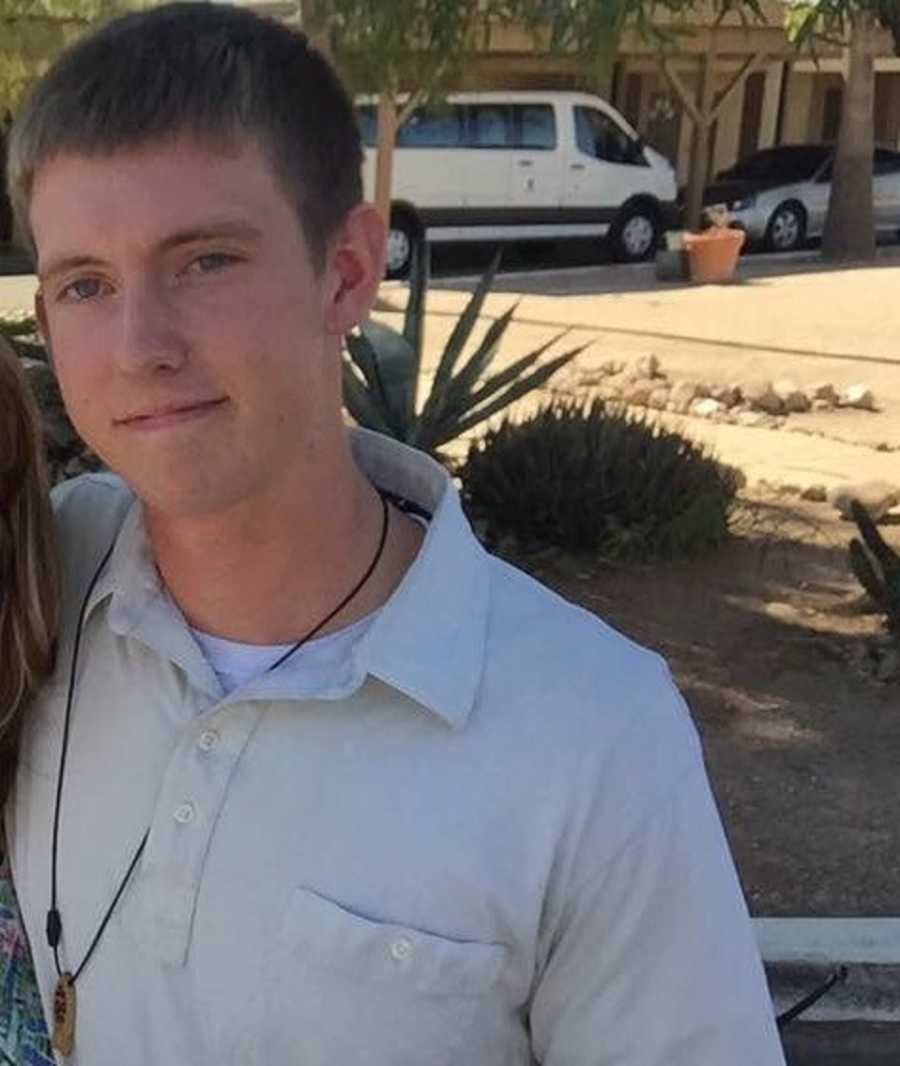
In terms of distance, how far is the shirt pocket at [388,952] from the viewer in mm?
1398

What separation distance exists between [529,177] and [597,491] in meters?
14.9

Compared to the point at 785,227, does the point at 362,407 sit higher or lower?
higher

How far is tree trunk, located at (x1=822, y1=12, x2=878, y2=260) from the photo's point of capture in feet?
73.3

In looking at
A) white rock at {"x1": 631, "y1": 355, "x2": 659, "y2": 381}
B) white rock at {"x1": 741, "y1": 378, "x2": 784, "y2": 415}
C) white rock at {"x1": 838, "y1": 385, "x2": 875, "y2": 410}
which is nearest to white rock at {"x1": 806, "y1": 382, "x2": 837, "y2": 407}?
white rock at {"x1": 838, "y1": 385, "x2": 875, "y2": 410}

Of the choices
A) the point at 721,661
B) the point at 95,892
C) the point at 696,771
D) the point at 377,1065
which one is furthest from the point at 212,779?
the point at 721,661

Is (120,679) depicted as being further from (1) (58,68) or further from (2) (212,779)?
(1) (58,68)

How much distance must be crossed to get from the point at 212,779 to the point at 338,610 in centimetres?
18

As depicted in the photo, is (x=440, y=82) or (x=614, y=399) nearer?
(x=440, y=82)

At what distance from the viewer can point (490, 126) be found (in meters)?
21.3

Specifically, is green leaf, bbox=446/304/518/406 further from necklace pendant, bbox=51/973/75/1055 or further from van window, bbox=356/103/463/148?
van window, bbox=356/103/463/148

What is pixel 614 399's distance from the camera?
37.3 ft

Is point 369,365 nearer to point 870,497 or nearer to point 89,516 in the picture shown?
point 870,497

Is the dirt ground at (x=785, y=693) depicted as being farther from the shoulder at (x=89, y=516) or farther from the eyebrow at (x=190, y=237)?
the eyebrow at (x=190, y=237)

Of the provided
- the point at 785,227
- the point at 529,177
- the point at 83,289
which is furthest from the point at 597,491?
the point at 785,227
